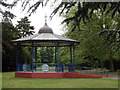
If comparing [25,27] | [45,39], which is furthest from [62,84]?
[25,27]

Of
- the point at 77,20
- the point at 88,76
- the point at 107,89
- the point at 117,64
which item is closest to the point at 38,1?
the point at 77,20

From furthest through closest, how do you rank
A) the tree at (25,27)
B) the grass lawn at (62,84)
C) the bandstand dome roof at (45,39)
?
the tree at (25,27), the bandstand dome roof at (45,39), the grass lawn at (62,84)

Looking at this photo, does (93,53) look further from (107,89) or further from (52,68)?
(107,89)

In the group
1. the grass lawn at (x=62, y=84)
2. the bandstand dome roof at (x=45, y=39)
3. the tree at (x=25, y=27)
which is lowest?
the grass lawn at (x=62, y=84)

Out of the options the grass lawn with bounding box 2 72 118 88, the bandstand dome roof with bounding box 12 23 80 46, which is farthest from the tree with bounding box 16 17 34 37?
the grass lawn with bounding box 2 72 118 88

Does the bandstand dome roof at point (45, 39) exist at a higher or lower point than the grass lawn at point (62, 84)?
higher

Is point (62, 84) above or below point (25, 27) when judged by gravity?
below

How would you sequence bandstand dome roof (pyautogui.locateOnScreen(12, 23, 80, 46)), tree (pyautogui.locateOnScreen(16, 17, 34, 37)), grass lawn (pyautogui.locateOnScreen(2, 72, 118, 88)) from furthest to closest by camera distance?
tree (pyautogui.locateOnScreen(16, 17, 34, 37)) < bandstand dome roof (pyautogui.locateOnScreen(12, 23, 80, 46)) < grass lawn (pyautogui.locateOnScreen(2, 72, 118, 88))

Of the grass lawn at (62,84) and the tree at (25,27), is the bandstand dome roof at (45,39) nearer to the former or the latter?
the grass lawn at (62,84)

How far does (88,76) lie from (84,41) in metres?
5.95

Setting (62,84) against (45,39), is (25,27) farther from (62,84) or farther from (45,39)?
(62,84)

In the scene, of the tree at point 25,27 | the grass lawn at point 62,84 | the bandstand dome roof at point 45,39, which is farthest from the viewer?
the tree at point 25,27

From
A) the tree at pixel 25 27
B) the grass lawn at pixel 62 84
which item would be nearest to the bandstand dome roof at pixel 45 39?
the grass lawn at pixel 62 84

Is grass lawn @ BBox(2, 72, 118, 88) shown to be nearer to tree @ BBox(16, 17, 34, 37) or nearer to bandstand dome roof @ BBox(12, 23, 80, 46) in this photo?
bandstand dome roof @ BBox(12, 23, 80, 46)
